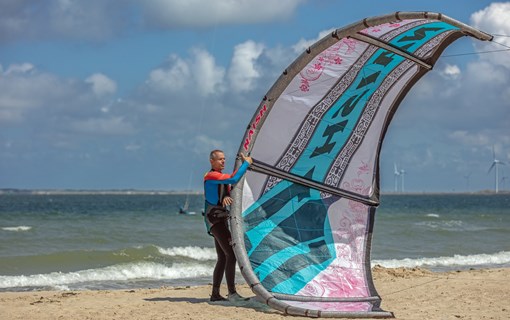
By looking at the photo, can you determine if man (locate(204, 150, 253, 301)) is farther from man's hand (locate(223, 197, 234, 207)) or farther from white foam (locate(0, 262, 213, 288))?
white foam (locate(0, 262, 213, 288))

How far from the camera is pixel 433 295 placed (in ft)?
27.6

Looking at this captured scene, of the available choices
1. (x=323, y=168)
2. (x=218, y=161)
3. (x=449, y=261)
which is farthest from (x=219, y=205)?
Result: (x=449, y=261)

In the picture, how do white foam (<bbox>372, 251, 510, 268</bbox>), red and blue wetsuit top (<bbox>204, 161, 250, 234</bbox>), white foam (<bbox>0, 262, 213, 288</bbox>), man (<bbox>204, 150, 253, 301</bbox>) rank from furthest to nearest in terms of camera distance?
1. white foam (<bbox>372, 251, 510, 268</bbox>)
2. white foam (<bbox>0, 262, 213, 288</bbox>)
3. man (<bbox>204, 150, 253, 301</bbox>)
4. red and blue wetsuit top (<bbox>204, 161, 250, 234</bbox>)

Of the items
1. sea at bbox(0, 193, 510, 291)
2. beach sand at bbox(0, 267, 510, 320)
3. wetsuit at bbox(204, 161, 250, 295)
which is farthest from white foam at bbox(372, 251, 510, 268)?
wetsuit at bbox(204, 161, 250, 295)

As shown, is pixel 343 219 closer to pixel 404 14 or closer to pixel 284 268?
pixel 284 268

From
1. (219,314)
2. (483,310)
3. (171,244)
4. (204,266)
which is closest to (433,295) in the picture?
(483,310)

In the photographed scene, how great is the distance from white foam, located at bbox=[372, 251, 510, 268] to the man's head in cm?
727

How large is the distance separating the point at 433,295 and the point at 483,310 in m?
1.04

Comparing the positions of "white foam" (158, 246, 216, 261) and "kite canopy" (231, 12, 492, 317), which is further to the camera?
"white foam" (158, 246, 216, 261)

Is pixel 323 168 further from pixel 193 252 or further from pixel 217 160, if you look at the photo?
pixel 193 252

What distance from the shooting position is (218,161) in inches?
280

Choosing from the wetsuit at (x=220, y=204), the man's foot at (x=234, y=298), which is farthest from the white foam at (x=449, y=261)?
the wetsuit at (x=220, y=204)

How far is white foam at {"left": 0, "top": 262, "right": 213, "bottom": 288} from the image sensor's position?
11.8 metres

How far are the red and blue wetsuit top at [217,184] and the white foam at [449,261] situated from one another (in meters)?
7.18
